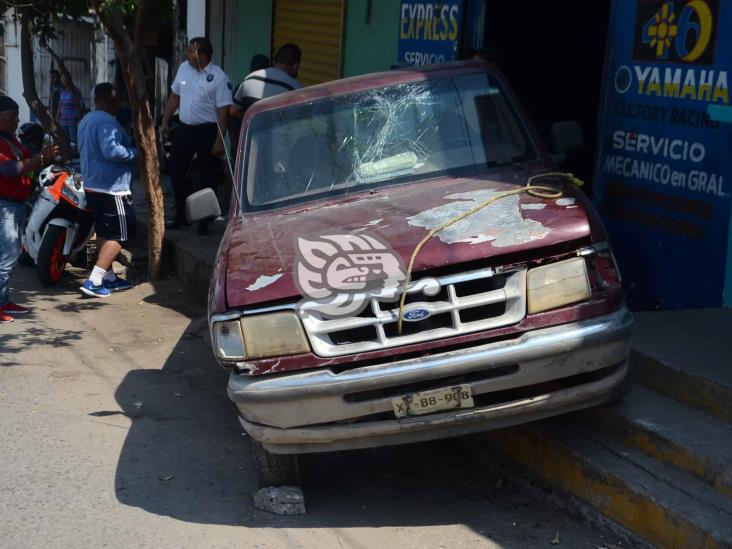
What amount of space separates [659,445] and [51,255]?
6188 mm

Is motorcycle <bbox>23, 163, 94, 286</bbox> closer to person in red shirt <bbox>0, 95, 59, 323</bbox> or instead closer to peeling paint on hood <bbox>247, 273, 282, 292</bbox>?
person in red shirt <bbox>0, 95, 59, 323</bbox>

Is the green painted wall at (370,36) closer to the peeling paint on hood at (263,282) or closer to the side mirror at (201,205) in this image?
the side mirror at (201,205)

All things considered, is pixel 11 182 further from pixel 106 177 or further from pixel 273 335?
pixel 273 335

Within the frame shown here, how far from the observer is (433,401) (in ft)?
13.9

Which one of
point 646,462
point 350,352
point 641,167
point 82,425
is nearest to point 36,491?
point 82,425

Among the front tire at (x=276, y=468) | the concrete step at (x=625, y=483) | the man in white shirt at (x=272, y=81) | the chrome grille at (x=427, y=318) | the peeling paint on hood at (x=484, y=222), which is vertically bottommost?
the front tire at (x=276, y=468)

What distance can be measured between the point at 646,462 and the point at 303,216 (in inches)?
81.3

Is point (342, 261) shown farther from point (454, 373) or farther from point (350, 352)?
point (454, 373)

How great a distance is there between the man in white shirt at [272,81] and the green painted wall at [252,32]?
12.6 feet

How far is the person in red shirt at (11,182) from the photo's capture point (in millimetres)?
7789

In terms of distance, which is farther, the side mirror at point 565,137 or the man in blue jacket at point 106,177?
the man in blue jacket at point 106,177

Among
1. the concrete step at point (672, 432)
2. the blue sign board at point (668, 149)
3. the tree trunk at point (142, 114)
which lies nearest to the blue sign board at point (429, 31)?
the blue sign board at point (668, 149)

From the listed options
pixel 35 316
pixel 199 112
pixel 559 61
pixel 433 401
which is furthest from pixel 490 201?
pixel 559 61

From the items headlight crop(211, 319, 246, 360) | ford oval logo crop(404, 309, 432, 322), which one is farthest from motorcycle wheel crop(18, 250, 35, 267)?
ford oval logo crop(404, 309, 432, 322)
